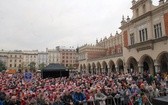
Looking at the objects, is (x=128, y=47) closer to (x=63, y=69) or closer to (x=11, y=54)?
(x=63, y=69)

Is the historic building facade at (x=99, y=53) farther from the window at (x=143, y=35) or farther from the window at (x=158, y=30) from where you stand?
the window at (x=158, y=30)

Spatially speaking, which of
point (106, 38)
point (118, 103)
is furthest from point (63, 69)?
point (106, 38)

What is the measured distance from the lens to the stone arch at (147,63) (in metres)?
27.1

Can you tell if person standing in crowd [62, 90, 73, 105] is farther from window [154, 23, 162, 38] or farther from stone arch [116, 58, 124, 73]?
stone arch [116, 58, 124, 73]

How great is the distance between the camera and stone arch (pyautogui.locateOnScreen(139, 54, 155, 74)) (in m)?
27.1

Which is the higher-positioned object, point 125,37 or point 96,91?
point 125,37

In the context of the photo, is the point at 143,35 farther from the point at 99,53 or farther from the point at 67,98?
the point at 99,53

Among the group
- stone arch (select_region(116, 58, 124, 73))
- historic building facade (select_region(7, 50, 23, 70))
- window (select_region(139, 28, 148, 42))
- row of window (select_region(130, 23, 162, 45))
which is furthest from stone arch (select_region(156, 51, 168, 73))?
historic building facade (select_region(7, 50, 23, 70))

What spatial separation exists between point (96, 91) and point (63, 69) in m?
11.4

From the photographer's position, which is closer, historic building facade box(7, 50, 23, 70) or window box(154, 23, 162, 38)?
window box(154, 23, 162, 38)

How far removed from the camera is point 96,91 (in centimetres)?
1108

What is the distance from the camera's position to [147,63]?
2828 centimetres

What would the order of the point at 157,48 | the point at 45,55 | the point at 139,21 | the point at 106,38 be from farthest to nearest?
1. the point at 45,55
2. the point at 106,38
3. the point at 139,21
4. the point at 157,48

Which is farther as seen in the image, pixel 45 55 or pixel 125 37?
pixel 45 55
